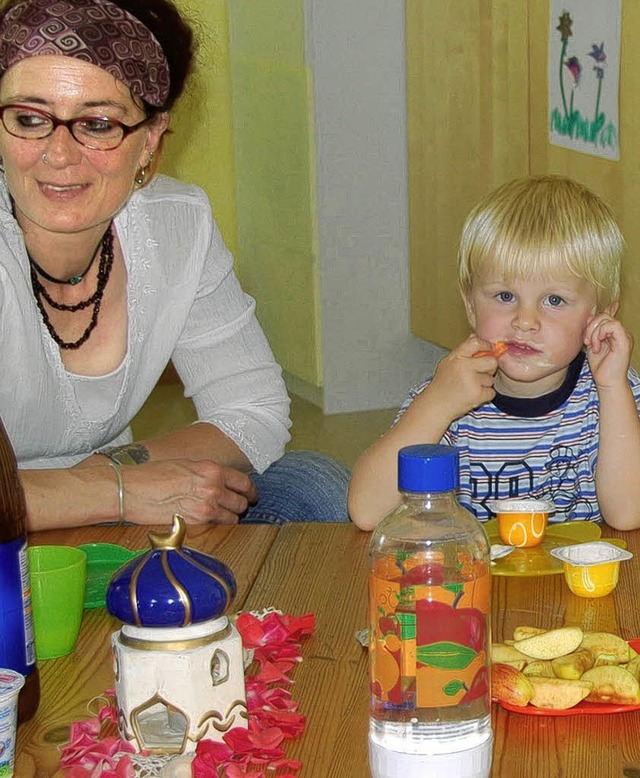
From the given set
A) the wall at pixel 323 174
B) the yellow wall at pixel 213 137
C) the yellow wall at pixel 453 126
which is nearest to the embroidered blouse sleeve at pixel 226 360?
the yellow wall at pixel 453 126

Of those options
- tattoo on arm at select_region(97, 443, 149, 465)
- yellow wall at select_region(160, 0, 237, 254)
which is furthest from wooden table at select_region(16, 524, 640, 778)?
yellow wall at select_region(160, 0, 237, 254)

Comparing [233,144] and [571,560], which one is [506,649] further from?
[233,144]

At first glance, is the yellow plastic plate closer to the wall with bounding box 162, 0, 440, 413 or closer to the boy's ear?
the boy's ear

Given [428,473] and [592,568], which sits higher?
[428,473]

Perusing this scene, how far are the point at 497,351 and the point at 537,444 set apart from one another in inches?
6.1

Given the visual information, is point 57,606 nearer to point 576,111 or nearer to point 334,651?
point 334,651

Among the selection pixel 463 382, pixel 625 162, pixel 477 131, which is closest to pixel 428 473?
pixel 463 382

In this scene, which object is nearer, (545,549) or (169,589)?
(169,589)

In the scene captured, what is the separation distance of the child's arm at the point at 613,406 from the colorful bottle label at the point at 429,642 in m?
0.67

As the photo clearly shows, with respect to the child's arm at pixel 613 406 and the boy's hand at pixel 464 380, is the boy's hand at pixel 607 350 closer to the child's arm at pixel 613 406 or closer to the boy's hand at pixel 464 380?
the child's arm at pixel 613 406

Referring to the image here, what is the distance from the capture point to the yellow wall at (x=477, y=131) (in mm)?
2939

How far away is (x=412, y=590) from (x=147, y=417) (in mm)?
3677

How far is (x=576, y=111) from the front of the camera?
10.2 ft

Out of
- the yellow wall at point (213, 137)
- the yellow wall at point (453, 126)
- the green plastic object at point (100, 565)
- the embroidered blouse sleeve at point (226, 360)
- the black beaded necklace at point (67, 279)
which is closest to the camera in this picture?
the green plastic object at point (100, 565)
